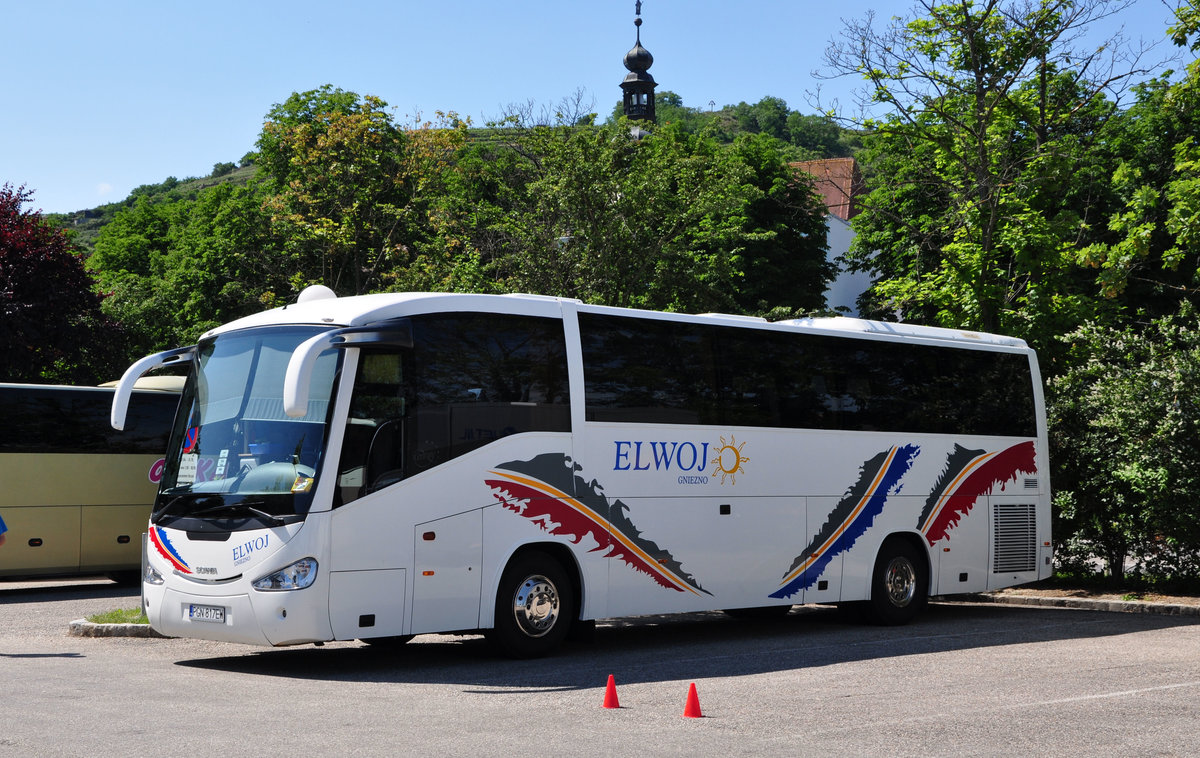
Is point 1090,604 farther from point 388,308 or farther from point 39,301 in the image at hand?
point 39,301

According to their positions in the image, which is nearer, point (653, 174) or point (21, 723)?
point (21, 723)

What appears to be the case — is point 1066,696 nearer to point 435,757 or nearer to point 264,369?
point 435,757

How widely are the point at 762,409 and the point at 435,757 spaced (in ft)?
26.6

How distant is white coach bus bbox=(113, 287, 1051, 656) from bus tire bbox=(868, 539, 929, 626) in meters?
0.03

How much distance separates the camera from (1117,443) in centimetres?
1877

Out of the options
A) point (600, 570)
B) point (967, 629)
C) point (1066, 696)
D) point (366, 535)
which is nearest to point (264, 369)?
point (366, 535)

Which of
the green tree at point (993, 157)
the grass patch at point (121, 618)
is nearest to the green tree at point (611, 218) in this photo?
the green tree at point (993, 157)

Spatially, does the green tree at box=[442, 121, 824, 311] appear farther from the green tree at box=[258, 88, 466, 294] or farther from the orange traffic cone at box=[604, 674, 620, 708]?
the green tree at box=[258, 88, 466, 294]

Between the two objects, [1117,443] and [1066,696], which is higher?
[1117,443]

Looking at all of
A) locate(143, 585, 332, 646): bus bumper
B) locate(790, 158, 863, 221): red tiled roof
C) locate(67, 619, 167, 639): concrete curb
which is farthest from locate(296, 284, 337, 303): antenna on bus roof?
locate(790, 158, 863, 221): red tiled roof

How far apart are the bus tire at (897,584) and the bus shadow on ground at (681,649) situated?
19 cm

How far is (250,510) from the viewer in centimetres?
1108

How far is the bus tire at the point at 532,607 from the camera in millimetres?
12125

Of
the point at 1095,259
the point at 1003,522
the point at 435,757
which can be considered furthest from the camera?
the point at 1095,259
